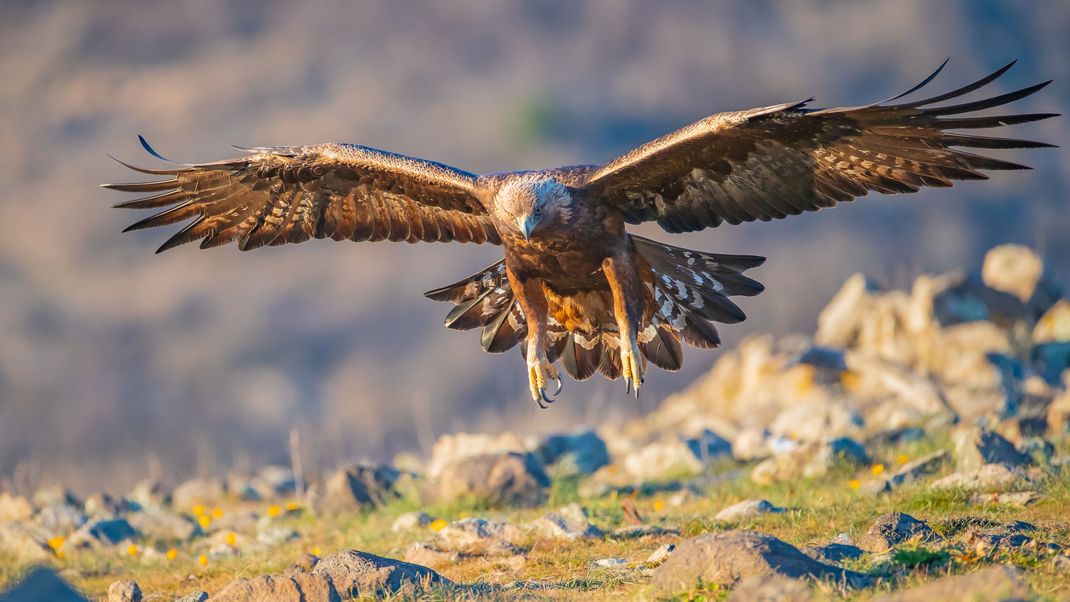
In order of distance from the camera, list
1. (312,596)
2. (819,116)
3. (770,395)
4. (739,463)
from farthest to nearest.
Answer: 1. (770,395)
2. (739,463)
3. (819,116)
4. (312,596)

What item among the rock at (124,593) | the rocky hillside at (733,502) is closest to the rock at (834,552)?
the rocky hillside at (733,502)

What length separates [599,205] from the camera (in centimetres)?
884

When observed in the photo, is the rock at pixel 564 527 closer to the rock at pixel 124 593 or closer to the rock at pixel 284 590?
the rock at pixel 284 590

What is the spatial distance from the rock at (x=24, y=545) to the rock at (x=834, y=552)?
658 centimetres

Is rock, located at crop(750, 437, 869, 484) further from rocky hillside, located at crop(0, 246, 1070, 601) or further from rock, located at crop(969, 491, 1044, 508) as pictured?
rock, located at crop(969, 491, 1044, 508)

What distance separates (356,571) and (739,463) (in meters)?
6.76

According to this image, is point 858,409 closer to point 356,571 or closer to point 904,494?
→ point 904,494

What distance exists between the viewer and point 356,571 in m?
6.29

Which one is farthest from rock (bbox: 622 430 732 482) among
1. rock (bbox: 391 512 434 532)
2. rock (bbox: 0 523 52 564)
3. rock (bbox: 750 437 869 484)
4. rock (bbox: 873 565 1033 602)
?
rock (bbox: 873 565 1033 602)

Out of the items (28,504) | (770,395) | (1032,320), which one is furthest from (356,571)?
(1032,320)

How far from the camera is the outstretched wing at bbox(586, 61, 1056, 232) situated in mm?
7613

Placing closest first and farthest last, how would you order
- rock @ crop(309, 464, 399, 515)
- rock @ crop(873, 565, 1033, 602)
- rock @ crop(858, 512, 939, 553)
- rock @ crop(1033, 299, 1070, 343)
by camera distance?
rock @ crop(873, 565, 1033, 602), rock @ crop(858, 512, 939, 553), rock @ crop(309, 464, 399, 515), rock @ crop(1033, 299, 1070, 343)

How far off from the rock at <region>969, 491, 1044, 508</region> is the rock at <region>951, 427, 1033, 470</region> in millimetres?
799

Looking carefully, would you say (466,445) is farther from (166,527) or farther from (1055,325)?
(1055,325)
